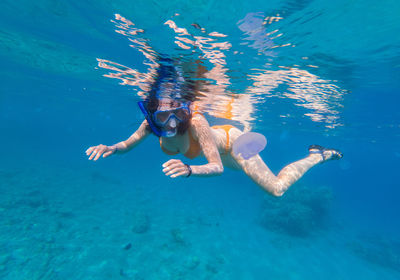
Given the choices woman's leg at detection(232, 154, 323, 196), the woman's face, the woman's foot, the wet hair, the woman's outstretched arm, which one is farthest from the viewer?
the wet hair

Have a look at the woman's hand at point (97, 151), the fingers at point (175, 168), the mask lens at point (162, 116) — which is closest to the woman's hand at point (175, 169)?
the fingers at point (175, 168)

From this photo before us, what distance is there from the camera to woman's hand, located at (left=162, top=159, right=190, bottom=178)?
2.55 meters

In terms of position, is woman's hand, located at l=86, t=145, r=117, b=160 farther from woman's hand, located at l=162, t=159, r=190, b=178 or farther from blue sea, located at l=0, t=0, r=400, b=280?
blue sea, located at l=0, t=0, r=400, b=280

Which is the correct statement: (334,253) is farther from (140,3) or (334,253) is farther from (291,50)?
(140,3)

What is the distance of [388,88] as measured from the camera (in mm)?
10102

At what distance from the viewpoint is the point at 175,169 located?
2.59 m

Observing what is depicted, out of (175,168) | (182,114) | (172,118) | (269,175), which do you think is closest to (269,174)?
(269,175)

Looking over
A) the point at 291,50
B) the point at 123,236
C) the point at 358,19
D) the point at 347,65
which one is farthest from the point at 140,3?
the point at 123,236

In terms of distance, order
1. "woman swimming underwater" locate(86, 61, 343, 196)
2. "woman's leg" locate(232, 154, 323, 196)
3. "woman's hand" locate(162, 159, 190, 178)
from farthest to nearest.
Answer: "woman's leg" locate(232, 154, 323, 196) → "woman swimming underwater" locate(86, 61, 343, 196) → "woman's hand" locate(162, 159, 190, 178)

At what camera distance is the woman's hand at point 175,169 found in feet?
8.36

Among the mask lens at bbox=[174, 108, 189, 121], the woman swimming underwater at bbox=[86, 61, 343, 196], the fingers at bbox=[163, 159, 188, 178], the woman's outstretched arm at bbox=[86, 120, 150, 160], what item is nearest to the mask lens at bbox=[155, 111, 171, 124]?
the woman swimming underwater at bbox=[86, 61, 343, 196]

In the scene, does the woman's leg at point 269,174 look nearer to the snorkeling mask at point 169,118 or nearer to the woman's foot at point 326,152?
the woman's foot at point 326,152

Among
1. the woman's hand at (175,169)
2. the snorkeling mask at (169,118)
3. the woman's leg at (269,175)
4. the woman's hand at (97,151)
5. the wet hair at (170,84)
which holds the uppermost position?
the wet hair at (170,84)

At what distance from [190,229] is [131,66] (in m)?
11.2
